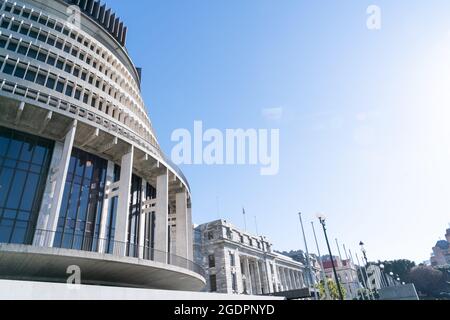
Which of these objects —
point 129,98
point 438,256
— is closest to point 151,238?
point 129,98

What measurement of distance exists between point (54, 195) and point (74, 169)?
424cm

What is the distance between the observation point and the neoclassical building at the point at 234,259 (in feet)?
149

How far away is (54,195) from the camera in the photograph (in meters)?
17.0

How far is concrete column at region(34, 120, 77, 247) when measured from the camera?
16295 millimetres

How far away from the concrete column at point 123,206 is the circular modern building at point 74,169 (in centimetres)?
8

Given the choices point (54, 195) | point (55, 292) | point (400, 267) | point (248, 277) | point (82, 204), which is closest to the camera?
point (55, 292)

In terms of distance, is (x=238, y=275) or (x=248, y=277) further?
(x=248, y=277)

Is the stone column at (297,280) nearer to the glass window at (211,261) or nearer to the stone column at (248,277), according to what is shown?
the stone column at (248,277)

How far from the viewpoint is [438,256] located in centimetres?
15675

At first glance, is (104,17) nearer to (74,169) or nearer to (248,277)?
(74,169)

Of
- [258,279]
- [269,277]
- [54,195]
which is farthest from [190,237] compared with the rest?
[269,277]
